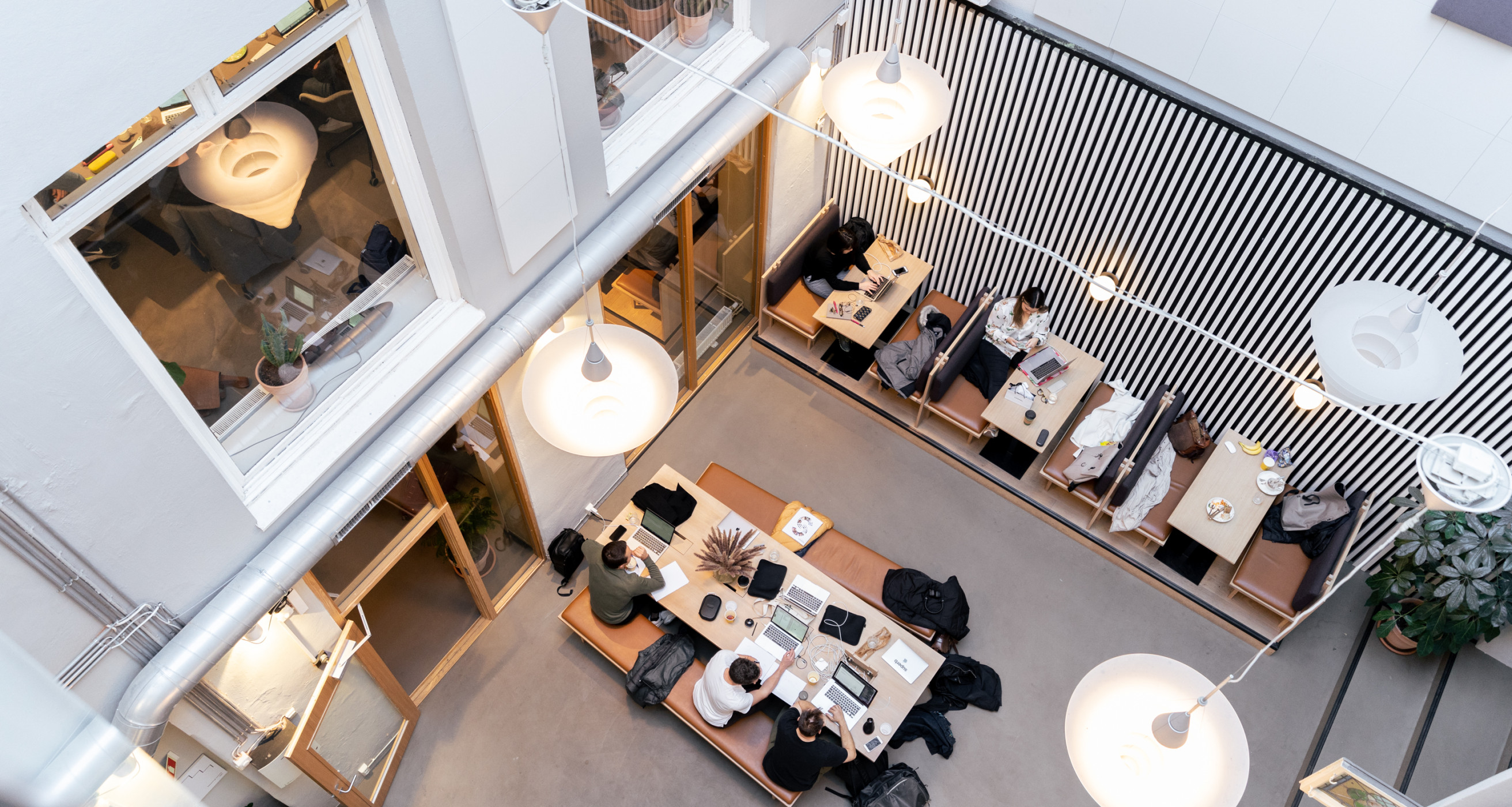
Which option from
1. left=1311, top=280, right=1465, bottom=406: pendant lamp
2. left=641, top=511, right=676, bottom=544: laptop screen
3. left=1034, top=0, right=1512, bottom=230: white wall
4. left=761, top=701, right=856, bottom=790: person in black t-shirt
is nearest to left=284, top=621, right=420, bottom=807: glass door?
left=641, top=511, right=676, bottom=544: laptop screen

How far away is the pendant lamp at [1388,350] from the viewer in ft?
12.8

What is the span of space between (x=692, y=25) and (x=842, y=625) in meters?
4.66

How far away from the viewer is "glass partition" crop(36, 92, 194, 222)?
12.0 ft

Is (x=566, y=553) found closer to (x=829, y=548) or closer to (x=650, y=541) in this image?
(x=650, y=541)

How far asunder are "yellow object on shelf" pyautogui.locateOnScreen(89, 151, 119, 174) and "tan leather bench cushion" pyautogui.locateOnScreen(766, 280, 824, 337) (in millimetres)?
6322

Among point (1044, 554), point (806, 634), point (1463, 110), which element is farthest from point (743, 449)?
point (1463, 110)

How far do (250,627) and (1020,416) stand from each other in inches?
251

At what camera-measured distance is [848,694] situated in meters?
7.29

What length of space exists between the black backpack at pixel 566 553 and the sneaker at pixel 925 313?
3850mm

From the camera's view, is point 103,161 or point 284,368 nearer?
point 103,161

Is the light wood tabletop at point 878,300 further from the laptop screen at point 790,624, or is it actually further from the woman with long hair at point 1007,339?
the laptop screen at point 790,624

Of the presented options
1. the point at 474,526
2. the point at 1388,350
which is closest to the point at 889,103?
the point at 1388,350

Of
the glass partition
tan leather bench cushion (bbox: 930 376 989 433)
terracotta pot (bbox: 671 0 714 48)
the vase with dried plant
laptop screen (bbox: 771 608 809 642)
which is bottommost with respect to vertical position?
the glass partition

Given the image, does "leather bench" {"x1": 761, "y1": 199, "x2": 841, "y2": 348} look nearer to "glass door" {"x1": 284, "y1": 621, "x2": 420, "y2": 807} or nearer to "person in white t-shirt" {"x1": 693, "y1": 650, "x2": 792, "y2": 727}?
"person in white t-shirt" {"x1": 693, "y1": 650, "x2": 792, "y2": 727}
